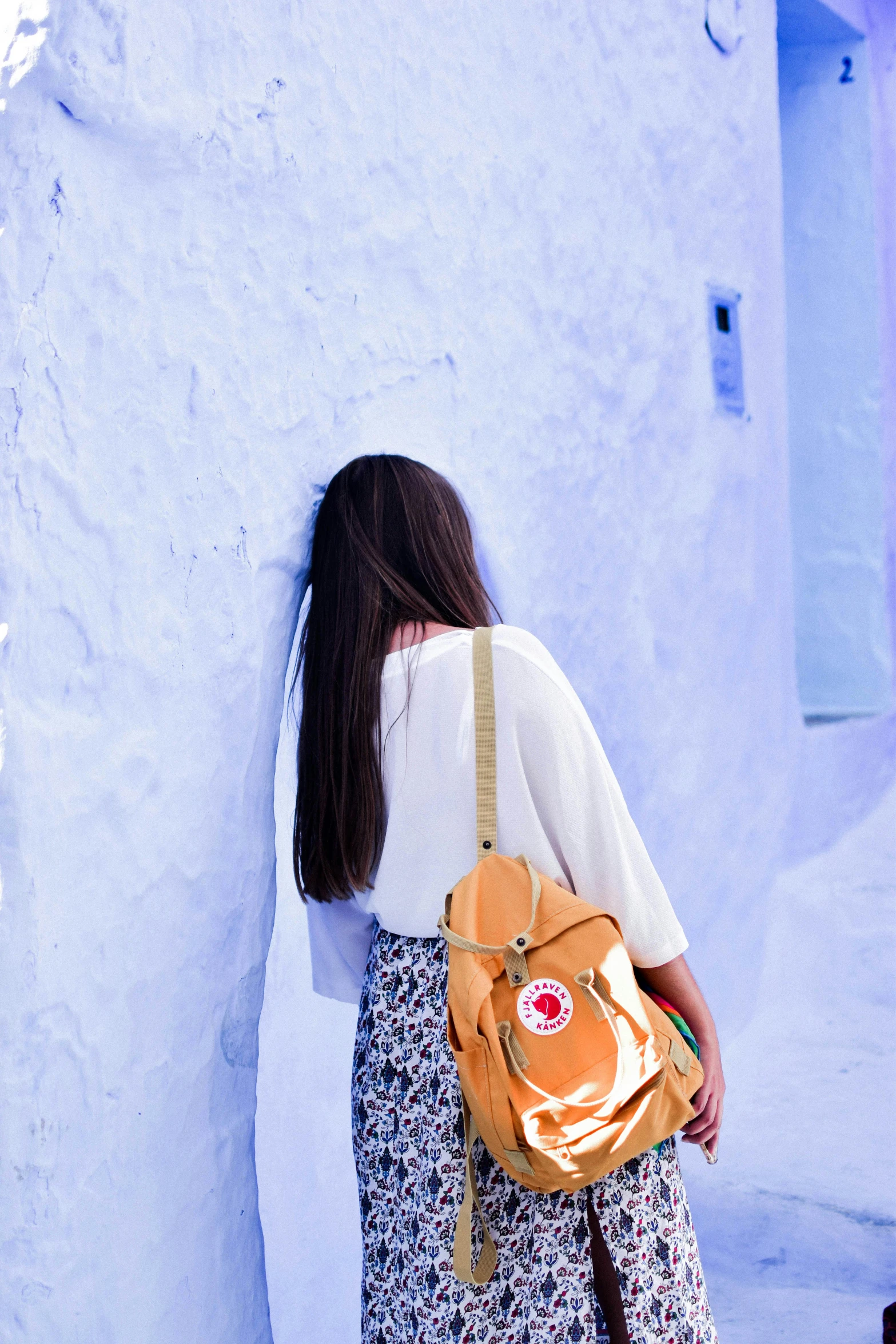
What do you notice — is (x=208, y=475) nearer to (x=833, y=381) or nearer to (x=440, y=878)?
(x=440, y=878)

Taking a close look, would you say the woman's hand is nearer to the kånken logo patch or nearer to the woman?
the woman

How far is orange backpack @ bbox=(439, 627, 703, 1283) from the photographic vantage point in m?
1.12

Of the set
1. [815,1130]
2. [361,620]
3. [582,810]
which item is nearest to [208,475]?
[361,620]

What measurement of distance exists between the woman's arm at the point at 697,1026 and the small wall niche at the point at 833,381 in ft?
11.6

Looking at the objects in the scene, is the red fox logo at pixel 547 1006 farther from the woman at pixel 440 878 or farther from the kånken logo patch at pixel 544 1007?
the woman at pixel 440 878

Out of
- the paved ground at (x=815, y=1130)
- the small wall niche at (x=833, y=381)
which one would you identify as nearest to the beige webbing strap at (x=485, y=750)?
the paved ground at (x=815, y=1130)

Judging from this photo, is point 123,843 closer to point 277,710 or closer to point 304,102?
point 277,710

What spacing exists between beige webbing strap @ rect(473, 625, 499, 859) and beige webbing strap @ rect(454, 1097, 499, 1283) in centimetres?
27

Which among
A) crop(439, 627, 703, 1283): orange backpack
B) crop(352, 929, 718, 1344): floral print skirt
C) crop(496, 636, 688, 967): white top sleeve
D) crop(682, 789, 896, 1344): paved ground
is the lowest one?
crop(682, 789, 896, 1344): paved ground

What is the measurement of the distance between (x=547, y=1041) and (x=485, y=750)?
30 centimetres

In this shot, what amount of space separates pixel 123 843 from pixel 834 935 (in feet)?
10.0

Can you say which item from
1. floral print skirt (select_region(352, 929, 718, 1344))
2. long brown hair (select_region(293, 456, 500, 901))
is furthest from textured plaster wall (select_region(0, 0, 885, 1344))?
floral print skirt (select_region(352, 929, 718, 1344))

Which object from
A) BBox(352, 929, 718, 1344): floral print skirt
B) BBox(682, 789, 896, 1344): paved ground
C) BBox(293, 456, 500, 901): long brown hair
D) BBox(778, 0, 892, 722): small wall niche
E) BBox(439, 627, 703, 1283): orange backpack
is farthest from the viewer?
BBox(778, 0, 892, 722): small wall niche

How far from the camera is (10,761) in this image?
4.01 ft
